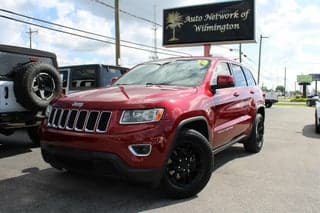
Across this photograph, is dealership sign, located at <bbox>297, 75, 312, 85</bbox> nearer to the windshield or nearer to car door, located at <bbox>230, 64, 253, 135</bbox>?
car door, located at <bbox>230, 64, 253, 135</bbox>

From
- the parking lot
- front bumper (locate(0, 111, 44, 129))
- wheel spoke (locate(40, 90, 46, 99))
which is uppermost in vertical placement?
wheel spoke (locate(40, 90, 46, 99))

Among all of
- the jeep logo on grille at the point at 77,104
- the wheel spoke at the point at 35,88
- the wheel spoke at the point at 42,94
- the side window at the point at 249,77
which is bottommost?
the jeep logo on grille at the point at 77,104

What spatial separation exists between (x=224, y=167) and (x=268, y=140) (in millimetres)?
3640

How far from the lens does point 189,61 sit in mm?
6141

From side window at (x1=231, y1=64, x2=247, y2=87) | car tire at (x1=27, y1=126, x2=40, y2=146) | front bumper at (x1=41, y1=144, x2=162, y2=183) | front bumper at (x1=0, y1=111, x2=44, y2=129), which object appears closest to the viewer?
front bumper at (x1=41, y1=144, x2=162, y2=183)

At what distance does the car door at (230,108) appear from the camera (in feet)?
18.6

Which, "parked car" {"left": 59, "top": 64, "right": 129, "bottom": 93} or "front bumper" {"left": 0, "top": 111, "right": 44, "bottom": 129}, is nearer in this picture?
"front bumper" {"left": 0, "top": 111, "right": 44, "bottom": 129}

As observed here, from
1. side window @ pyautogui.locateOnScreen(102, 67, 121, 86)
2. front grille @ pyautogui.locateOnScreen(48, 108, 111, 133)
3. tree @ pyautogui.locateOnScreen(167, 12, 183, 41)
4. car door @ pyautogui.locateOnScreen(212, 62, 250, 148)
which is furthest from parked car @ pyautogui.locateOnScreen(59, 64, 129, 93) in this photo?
tree @ pyautogui.locateOnScreen(167, 12, 183, 41)

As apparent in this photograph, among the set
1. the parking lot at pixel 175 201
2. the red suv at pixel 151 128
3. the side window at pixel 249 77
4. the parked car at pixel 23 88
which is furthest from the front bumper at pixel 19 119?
the side window at pixel 249 77

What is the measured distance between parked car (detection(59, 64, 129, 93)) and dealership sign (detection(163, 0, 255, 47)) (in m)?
18.1

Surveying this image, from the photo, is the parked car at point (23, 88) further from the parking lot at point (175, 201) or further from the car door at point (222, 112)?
the car door at point (222, 112)

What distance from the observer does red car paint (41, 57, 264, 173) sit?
13.9 feet

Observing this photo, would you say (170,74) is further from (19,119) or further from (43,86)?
(19,119)

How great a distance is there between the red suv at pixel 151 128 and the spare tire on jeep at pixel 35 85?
228 cm
